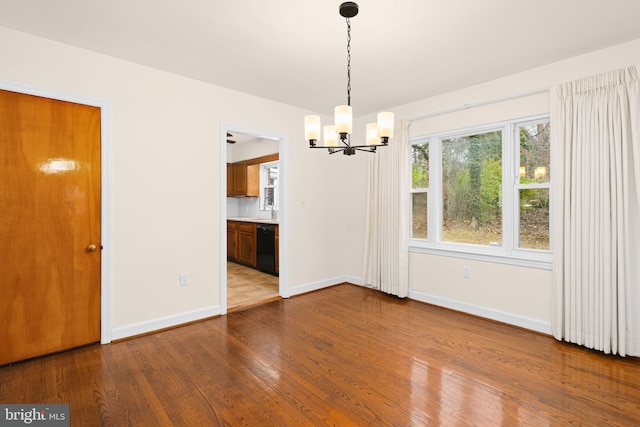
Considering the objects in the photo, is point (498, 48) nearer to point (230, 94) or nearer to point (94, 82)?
point (230, 94)

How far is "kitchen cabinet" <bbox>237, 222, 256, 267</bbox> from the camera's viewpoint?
6.18 m

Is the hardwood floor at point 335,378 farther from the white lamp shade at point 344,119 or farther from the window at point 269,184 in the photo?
the window at point 269,184

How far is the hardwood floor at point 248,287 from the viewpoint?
427cm

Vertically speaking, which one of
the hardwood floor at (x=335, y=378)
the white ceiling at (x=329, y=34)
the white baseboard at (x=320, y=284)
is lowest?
the hardwood floor at (x=335, y=378)

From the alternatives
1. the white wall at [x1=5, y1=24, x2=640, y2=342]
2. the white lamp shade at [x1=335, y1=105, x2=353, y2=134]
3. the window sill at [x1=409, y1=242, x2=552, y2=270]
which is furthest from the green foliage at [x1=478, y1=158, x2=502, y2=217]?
A: the white lamp shade at [x1=335, y1=105, x2=353, y2=134]

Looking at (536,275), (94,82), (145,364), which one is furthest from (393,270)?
(94,82)

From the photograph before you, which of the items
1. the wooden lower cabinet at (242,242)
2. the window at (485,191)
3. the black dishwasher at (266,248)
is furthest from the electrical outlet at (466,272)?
the wooden lower cabinet at (242,242)

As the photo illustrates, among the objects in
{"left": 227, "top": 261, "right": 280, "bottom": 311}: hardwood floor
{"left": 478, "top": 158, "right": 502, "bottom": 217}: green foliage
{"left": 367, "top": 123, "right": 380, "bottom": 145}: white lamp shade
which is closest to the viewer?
{"left": 367, "top": 123, "right": 380, "bottom": 145}: white lamp shade

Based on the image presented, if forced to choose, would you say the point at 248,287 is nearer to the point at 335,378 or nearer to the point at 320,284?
the point at 320,284

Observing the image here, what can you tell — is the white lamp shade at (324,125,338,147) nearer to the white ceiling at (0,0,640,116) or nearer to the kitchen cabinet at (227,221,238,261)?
the white ceiling at (0,0,640,116)

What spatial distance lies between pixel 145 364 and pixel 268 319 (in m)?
1.33

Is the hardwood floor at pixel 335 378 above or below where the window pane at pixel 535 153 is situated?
below

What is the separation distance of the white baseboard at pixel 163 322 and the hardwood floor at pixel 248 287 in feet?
1.04

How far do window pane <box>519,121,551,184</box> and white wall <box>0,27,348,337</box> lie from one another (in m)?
3.02
